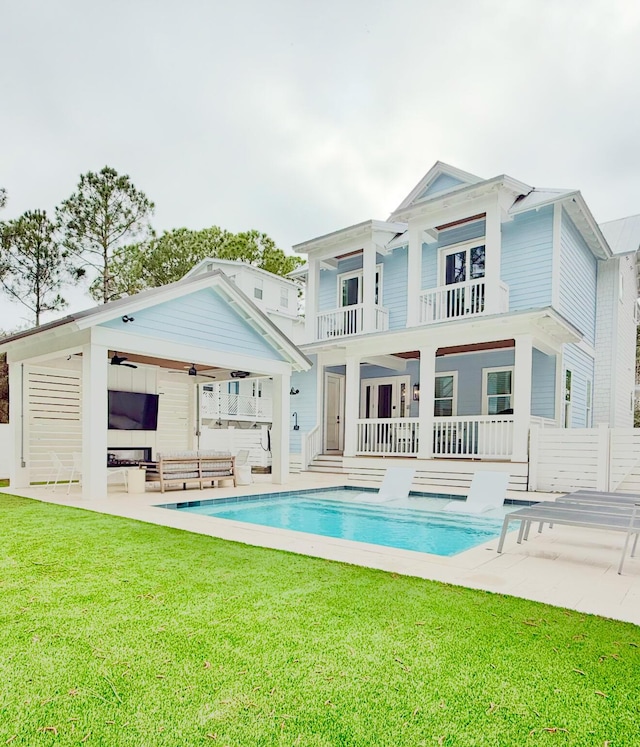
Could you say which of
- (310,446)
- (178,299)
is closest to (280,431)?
(178,299)

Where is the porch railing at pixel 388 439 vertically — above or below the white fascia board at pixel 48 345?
below

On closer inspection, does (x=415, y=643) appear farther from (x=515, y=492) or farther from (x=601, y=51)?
(x=601, y=51)

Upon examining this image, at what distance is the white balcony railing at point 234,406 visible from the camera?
21141 millimetres

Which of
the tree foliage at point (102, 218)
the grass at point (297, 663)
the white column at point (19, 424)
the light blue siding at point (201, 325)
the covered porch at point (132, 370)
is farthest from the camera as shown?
the tree foliage at point (102, 218)

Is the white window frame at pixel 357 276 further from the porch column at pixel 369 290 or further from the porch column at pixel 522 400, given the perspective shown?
the porch column at pixel 522 400

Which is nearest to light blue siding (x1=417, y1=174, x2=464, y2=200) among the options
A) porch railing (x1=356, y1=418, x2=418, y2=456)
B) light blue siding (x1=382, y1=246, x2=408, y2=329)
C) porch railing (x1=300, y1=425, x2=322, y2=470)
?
light blue siding (x1=382, y1=246, x2=408, y2=329)

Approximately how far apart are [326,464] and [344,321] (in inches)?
178

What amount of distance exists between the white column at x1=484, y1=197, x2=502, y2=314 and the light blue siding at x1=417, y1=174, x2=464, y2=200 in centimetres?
326

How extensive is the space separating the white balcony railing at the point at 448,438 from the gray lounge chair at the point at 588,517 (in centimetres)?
586

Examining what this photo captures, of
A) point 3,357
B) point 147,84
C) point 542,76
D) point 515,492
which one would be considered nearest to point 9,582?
point 515,492

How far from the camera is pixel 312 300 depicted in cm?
1691

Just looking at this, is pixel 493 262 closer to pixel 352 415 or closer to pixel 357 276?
pixel 352 415

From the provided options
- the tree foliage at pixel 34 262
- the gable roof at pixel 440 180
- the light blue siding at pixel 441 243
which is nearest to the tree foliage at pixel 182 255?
the tree foliage at pixel 34 262

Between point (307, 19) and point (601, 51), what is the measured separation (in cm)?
689
